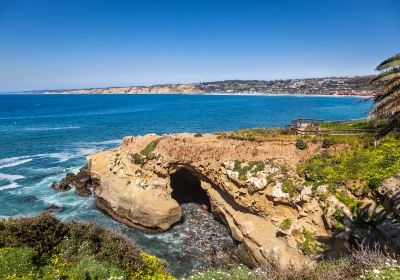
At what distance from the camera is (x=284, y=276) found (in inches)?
467

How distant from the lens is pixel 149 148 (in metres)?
35.7

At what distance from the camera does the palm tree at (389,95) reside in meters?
13.5

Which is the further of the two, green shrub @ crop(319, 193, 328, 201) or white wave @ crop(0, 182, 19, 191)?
white wave @ crop(0, 182, 19, 191)

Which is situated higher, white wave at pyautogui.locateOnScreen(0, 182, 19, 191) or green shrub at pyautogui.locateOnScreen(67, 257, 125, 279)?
green shrub at pyautogui.locateOnScreen(67, 257, 125, 279)

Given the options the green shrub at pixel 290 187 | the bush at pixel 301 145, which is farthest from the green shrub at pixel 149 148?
the green shrub at pixel 290 187

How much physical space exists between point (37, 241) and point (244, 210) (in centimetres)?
1712

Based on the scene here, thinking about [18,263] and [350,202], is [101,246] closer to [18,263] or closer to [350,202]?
[18,263]

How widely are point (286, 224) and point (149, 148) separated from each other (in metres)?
17.8

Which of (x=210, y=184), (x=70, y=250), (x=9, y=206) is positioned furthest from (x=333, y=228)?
(x=9, y=206)

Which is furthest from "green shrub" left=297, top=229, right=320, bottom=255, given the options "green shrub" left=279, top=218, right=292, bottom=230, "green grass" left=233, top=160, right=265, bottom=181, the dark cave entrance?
the dark cave entrance

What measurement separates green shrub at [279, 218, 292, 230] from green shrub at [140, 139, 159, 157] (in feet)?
54.8

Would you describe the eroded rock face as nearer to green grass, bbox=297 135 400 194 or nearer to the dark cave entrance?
the dark cave entrance

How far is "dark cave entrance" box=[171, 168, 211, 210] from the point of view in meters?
36.8

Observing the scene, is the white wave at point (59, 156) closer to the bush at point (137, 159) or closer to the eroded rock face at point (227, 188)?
the eroded rock face at point (227, 188)
